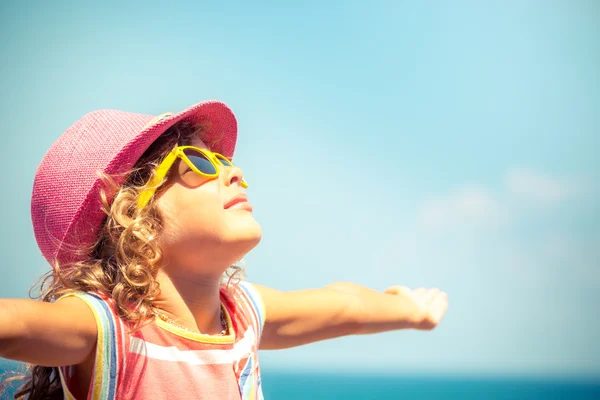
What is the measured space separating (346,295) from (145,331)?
3.61 feet

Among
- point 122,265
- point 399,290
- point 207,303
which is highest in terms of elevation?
point 399,290

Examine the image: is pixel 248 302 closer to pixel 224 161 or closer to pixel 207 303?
pixel 207 303

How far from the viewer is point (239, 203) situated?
7.13ft

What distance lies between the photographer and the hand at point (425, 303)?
2.96 metres

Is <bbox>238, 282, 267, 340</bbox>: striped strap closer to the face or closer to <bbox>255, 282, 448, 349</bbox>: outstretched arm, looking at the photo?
<bbox>255, 282, 448, 349</bbox>: outstretched arm

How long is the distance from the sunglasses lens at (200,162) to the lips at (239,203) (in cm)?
13

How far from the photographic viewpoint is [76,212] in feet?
6.49

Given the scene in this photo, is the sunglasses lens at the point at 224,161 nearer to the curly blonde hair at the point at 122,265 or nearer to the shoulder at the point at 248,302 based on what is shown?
the curly blonde hair at the point at 122,265

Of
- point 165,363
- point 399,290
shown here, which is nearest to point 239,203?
point 165,363

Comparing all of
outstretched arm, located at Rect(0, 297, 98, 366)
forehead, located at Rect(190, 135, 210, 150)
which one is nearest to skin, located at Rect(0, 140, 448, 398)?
outstretched arm, located at Rect(0, 297, 98, 366)

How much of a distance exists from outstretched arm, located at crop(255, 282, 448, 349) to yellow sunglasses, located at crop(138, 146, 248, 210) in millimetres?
655

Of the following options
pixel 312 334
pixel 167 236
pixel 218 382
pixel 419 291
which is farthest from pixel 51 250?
pixel 419 291

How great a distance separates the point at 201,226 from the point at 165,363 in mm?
483

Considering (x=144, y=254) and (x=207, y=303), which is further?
(x=207, y=303)
